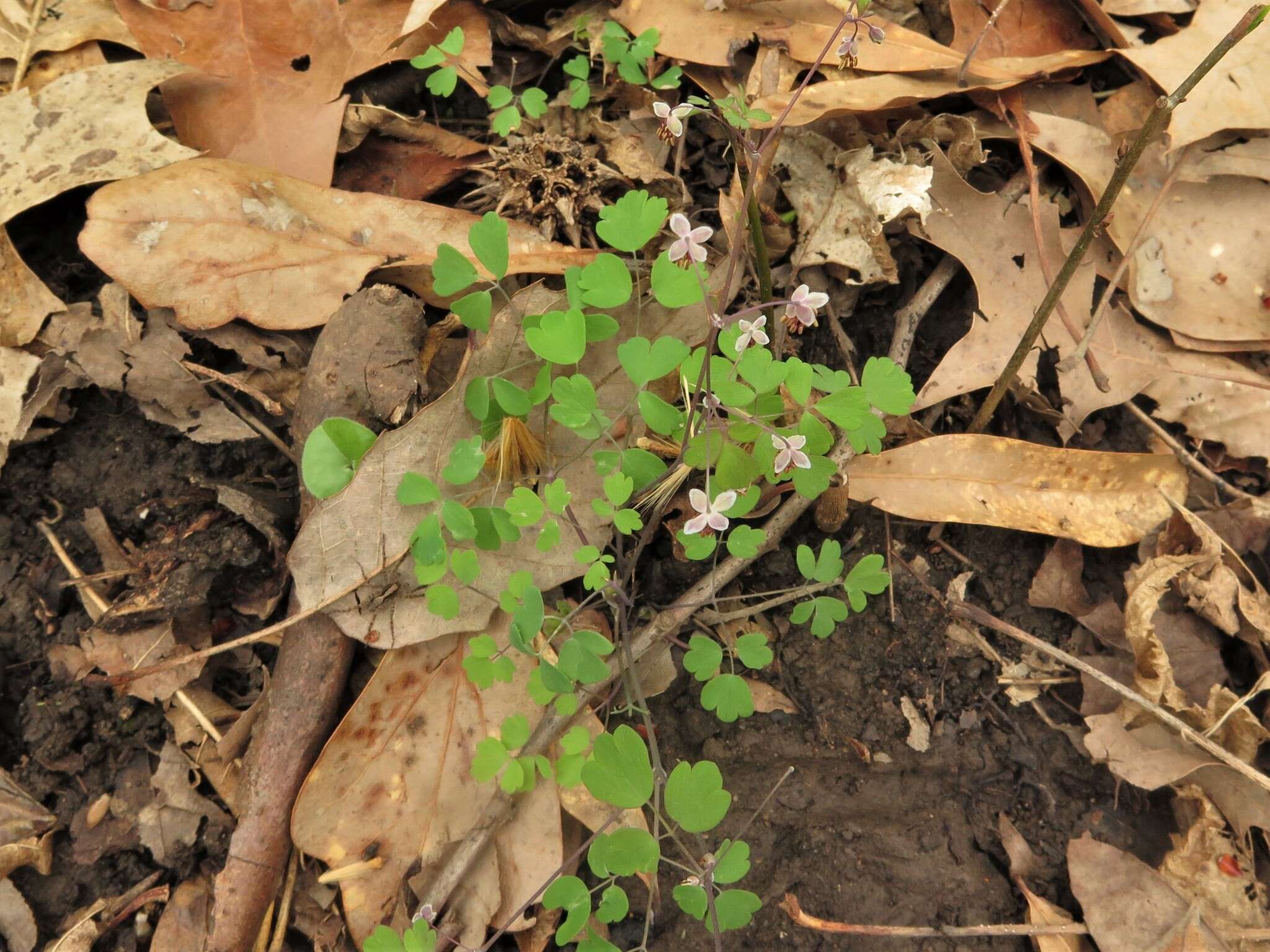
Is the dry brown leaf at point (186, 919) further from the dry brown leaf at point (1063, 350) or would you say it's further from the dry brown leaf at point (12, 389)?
the dry brown leaf at point (1063, 350)

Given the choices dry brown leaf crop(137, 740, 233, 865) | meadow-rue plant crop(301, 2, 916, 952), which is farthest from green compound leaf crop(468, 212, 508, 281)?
dry brown leaf crop(137, 740, 233, 865)

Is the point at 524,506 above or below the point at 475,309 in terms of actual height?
below

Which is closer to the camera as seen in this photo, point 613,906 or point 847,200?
point 613,906

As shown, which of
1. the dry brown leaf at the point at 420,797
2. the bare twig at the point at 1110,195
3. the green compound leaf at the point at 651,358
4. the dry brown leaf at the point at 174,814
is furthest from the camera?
the dry brown leaf at the point at 174,814

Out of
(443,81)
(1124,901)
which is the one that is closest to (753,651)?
(1124,901)

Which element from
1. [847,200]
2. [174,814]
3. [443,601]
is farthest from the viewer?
[847,200]

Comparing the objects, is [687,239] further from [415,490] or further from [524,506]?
[415,490]

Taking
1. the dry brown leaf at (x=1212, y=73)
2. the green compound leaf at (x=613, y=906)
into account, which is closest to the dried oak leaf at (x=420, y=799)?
the green compound leaf at (x=613, y=906)
